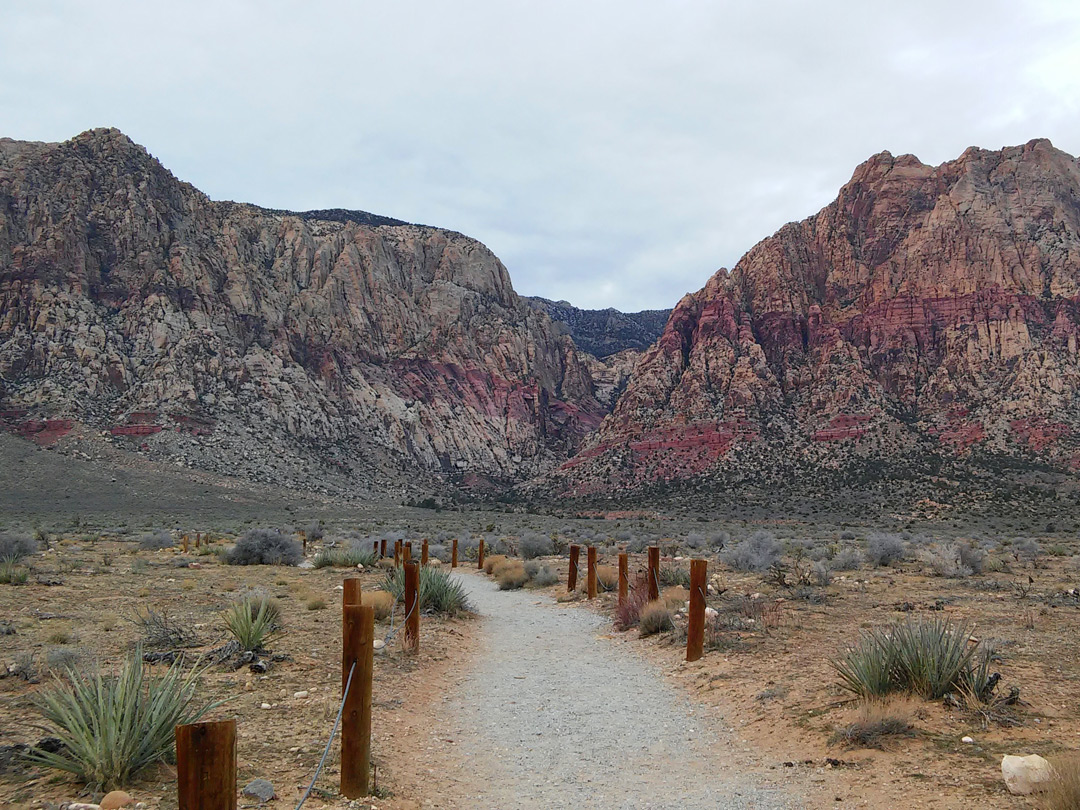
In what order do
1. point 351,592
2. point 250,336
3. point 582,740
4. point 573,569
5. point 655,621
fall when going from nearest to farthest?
1. point 351,592
2. point 582,740
3. point 655,621
4. point 573,569
5. point 250,336

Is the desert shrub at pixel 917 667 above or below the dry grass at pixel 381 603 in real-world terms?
above

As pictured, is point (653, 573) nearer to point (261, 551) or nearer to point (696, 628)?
point (696, 628)

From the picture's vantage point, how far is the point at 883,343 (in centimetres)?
7750

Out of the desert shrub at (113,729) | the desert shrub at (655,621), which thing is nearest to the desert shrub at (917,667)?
the desert shrub at (655,621)

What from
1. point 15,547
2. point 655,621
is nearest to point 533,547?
point 15,547

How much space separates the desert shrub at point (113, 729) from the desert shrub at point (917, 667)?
5.67 meters

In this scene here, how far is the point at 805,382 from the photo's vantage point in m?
78.6

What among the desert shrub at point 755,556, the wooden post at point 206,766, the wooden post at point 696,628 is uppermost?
the wooden post at point 206,766

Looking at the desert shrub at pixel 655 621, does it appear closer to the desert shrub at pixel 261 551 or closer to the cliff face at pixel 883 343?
the desert shrub at pixel 261 551

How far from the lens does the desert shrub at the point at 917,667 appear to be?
22.1ft

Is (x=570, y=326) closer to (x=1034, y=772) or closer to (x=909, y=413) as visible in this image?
(x=909, y=413)

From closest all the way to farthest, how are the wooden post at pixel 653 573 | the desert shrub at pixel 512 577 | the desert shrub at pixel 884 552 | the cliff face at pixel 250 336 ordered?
the wooden post at pixel 653 573 → the desert shrub at pixel 512 577 → the desert shrub at pixel 884 552 → the cliff face at pixel 250 336

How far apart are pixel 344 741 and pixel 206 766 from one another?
72.0 inches

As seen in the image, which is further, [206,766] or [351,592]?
[351,592]
